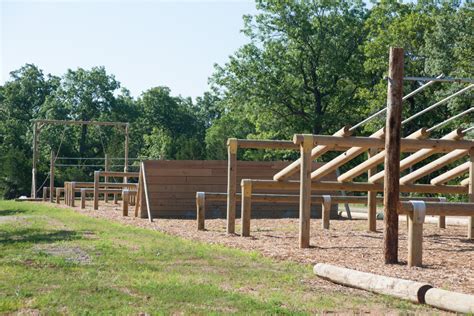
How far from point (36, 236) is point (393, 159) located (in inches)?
253

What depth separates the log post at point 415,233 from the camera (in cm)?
867

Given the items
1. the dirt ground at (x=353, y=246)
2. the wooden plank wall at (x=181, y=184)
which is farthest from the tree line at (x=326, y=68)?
the dirt ground at (x=353, y=246)

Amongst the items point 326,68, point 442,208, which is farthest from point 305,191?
point 326,68

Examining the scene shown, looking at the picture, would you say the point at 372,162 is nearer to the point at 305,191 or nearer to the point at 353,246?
the point at 353,246

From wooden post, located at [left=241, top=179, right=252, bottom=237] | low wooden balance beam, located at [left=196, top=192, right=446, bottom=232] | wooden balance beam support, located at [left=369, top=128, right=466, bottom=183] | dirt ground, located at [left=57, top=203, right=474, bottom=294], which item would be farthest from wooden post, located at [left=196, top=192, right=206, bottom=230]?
wooden balance beam support, located at [left=369, top=128, right=466, bottom=183]

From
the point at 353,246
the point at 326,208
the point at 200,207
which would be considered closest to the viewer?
the point at 353,246

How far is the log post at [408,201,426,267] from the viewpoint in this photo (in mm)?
8672

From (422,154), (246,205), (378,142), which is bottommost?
(246,205)

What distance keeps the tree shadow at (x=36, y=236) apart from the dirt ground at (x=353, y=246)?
1.90 meters

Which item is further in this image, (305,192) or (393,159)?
(305,192)

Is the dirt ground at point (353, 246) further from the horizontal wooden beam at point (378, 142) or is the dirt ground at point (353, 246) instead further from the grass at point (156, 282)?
the horizontal wooden beam at point (378, 142)

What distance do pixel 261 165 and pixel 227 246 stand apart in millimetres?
9278

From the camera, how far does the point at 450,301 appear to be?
18.9 feet

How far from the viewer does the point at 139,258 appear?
9023 millimetres
